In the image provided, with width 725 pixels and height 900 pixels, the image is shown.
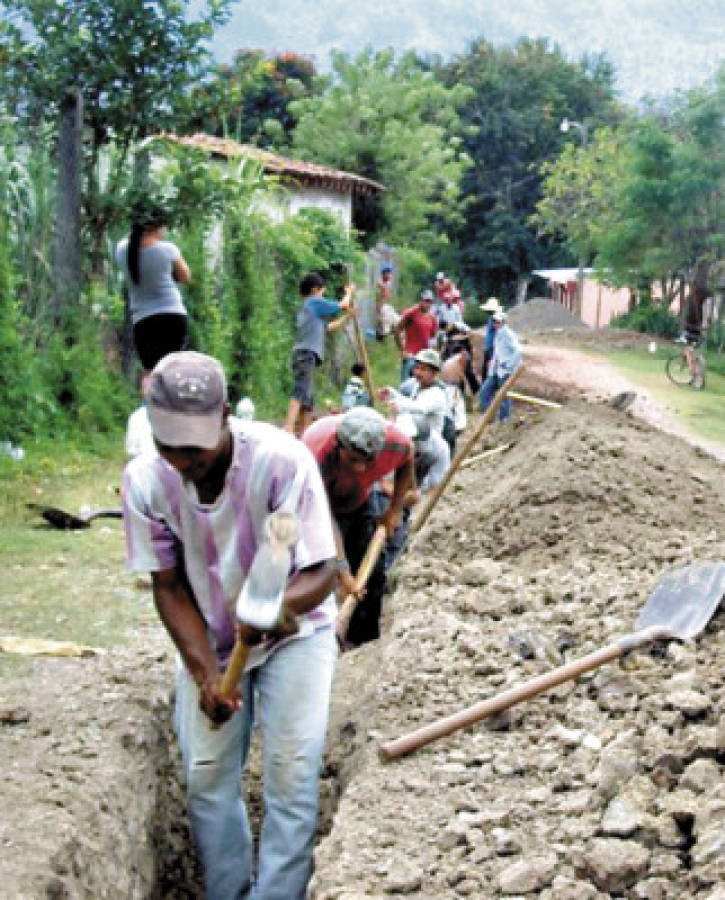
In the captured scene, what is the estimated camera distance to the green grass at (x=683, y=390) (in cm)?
1772

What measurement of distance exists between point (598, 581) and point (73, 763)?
3247 millimetres

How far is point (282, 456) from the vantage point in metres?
3.76

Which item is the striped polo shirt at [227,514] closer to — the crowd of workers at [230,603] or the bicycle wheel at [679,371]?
the crowd of workers at [230,603]

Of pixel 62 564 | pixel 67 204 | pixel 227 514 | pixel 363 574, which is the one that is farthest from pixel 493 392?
pixel 227 514

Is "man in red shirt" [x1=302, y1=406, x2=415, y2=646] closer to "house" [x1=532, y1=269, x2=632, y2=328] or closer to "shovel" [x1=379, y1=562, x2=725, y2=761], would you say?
"shovel" [x1=379, y1=562, x2=725, y2=761]

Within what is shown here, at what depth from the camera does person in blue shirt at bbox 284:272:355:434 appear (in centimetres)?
1126

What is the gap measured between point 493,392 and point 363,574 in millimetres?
8501

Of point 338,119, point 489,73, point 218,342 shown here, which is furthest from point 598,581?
point 489,73

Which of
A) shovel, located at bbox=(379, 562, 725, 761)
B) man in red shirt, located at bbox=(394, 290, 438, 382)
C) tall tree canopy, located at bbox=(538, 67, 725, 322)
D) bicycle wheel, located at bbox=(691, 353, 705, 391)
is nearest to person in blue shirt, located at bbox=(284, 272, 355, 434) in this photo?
man in red shirt, located at bbox=(394, 290, 438, 382)

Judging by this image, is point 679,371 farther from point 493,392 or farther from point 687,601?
point 687,601

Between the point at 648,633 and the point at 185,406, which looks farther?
the point at 648,633

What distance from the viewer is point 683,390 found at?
2180cm

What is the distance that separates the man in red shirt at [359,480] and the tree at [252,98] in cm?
672

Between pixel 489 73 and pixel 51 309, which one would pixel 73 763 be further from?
pixel 489 73
